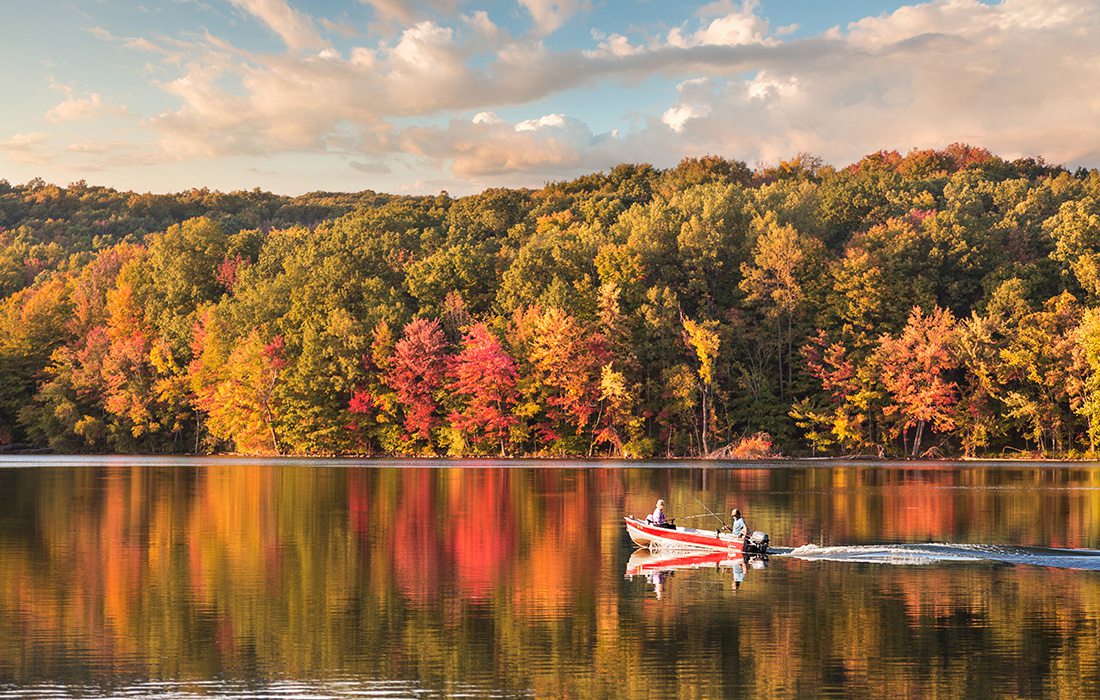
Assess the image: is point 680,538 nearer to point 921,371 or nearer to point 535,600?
point 535,600

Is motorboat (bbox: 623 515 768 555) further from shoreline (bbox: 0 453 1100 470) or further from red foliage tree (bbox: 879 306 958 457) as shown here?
red foliage tree (bbox: 879 306 958 457)

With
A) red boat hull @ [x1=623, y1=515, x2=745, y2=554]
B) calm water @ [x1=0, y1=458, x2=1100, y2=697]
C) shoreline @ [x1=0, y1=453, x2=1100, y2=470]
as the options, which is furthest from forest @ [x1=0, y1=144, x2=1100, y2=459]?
red boat hull @ [x1=623, y1=515, x2=745, y2=554]

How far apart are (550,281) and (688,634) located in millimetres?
74376

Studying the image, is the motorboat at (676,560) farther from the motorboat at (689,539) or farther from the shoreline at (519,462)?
the shoreline at (519,462)

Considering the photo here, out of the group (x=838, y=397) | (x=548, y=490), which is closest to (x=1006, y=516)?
(x=548, y=490)

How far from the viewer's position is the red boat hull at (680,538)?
33.5 m

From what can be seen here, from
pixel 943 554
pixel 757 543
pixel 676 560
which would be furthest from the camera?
pixel 676 560

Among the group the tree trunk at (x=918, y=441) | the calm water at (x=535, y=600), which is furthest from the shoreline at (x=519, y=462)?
the calm water at (x=535, y=600)

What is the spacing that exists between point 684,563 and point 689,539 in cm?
144

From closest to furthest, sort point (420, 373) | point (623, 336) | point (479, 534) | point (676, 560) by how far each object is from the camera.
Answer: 1. point (676, 560)
2. point (479, 534)
3. point (623, 336)
4. point (420, 373)

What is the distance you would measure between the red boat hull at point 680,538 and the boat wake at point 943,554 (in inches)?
48.9

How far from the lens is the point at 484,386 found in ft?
291

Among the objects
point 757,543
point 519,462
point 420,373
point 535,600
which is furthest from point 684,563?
point 420,373

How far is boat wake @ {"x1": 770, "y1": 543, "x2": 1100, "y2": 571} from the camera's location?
1239 inches
